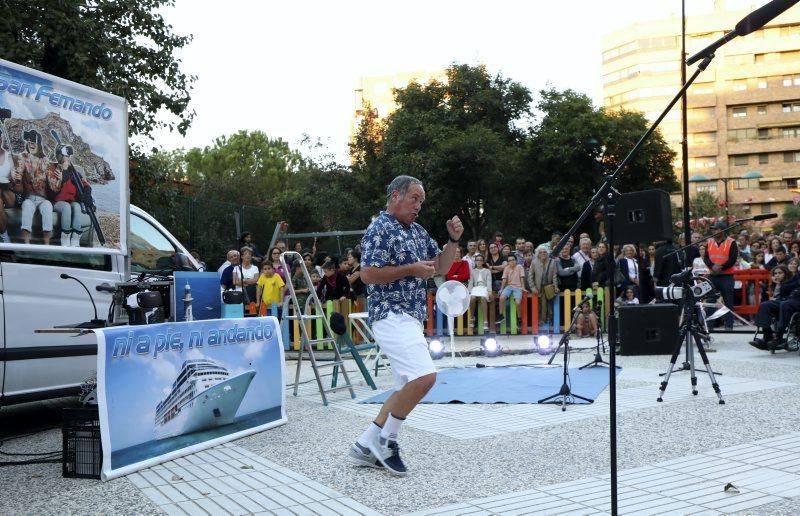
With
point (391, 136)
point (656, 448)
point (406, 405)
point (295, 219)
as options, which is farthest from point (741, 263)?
point (295, 219)

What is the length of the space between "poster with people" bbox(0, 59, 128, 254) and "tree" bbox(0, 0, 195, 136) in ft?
A: 17.7

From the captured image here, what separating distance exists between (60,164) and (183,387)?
2386mm

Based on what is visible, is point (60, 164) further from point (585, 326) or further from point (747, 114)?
point (747, 114)

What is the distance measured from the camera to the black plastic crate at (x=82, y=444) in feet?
18.0

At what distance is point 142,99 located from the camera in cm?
1401

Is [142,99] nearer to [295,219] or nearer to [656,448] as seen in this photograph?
[656,448]

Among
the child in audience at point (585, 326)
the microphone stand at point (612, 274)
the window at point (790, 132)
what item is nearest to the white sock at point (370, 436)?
the microphone stand at point (612, 274)

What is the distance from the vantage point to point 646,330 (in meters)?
5.64

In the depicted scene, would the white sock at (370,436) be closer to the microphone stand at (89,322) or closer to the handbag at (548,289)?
the microphone stand at (89,322)

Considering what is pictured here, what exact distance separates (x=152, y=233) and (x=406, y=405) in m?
4.66

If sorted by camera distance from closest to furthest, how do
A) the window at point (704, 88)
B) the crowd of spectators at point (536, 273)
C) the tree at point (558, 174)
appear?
the crowd of spectators at point (536, 273) < the tree at point (558, 174) < the window at point (704, 88)

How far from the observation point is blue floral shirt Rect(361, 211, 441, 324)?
540cm

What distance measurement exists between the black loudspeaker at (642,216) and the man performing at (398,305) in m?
1.10

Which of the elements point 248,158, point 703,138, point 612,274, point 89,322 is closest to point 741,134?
point 703,138
